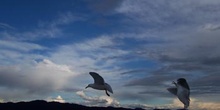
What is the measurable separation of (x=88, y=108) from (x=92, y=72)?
72.6 m

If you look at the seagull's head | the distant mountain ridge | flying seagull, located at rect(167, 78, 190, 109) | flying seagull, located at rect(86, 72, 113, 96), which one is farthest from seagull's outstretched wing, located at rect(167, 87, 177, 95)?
the distant mountain ridge

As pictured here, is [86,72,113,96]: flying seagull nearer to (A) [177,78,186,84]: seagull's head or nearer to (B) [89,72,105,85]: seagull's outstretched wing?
(B) [89,72,105,85]: seagull's outstretched wing

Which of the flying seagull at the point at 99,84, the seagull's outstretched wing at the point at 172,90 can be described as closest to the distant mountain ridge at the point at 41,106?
the flying seagull at the point at 99,84

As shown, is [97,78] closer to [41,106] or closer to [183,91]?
[183,91]

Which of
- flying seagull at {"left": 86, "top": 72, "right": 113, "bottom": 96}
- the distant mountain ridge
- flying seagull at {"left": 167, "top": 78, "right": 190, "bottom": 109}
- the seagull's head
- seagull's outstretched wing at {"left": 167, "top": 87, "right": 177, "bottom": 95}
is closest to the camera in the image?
flying seagull at {"left": 167, "top": 78, "right": 190, "bottom": 109}

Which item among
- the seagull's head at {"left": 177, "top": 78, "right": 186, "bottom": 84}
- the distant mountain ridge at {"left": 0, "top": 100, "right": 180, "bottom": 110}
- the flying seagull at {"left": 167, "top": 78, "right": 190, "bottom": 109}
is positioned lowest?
the flying seagull at {"left": 167, "top": 78, "right": 190, "bottom": 109}

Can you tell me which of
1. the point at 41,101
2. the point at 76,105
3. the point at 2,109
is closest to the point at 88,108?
the point at 76,105

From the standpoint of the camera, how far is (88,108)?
122m

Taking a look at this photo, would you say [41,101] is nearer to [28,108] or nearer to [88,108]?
[28,108]

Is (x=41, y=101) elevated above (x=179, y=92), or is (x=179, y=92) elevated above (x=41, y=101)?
(x=41, y=101)

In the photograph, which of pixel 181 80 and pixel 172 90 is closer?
pixel 181 80

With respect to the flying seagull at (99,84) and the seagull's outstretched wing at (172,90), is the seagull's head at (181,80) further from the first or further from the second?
the flying seagull at (99,84)

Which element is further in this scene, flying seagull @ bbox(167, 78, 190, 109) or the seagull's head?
the seagull's head

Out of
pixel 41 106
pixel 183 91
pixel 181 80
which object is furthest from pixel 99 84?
pixel 41 106
